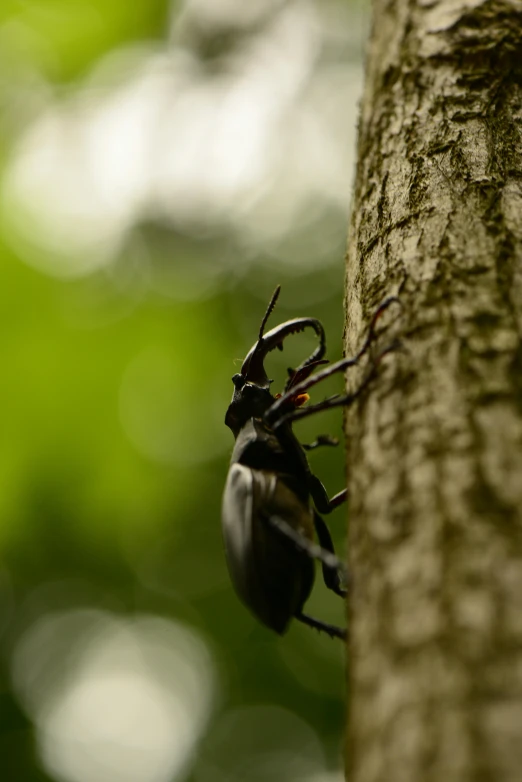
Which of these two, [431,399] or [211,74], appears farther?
[211,74]

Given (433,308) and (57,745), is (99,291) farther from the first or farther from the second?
(433,308)

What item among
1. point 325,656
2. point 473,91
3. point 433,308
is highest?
point 473,91

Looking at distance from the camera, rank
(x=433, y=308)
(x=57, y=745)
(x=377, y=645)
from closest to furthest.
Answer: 1. (x=377, y=645)
2. (x=433, y=308)
3. (x=57, y=745)

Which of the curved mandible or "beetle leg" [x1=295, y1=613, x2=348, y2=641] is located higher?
the curved mandible

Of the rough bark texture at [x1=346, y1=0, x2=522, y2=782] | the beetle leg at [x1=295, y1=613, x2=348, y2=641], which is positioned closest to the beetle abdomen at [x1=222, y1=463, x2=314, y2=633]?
the beetle leg at [x1=295, y1=613, x2=348, y2=641]

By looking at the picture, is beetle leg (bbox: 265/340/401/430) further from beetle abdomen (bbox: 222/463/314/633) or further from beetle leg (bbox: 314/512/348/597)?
beetle leg (bbox: 314/512/348/597)

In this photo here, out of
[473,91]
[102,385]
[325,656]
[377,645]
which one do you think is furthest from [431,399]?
[325,656]
